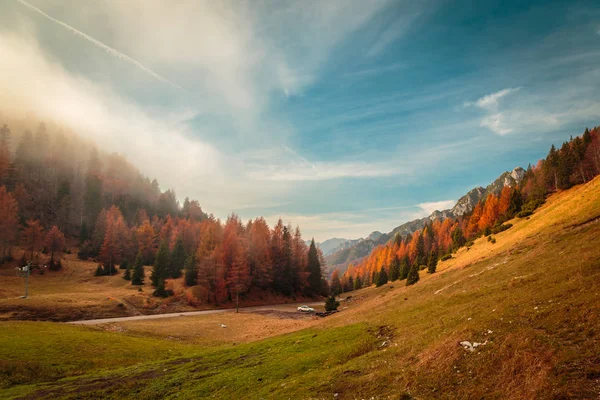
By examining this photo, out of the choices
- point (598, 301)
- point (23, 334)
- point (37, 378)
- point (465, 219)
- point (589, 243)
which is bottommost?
point (37, 378)

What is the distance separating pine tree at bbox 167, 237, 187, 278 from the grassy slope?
68320mm

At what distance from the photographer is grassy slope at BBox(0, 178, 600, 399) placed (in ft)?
38.4

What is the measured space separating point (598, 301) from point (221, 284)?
92366 millimetres

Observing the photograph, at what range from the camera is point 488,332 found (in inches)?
605

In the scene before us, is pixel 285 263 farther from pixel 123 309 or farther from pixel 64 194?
pixel 64 194

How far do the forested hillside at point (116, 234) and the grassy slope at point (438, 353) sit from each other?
2302 inches

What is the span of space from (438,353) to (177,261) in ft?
366

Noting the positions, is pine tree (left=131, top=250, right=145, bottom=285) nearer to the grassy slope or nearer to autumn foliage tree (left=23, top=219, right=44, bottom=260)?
autumn foliage tree (left=23, top=219, right=44, bottom=260)

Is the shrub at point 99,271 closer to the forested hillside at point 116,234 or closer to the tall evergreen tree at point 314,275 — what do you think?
the forested hillside at point 116,234

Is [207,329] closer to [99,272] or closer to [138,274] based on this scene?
[138,274]

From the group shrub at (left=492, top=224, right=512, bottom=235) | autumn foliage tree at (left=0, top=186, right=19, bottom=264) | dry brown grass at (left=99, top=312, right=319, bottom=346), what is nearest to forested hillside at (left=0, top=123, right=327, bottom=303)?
autumn foliage tree at (left=0, top=186, right=19, bottom=264)

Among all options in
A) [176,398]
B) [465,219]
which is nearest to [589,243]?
[176,398]

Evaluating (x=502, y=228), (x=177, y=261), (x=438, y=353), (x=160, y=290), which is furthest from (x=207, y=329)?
(x=502, y=228)

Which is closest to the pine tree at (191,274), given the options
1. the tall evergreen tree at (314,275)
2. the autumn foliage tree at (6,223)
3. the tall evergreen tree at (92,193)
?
the tall evergreen tree at (314,275)
